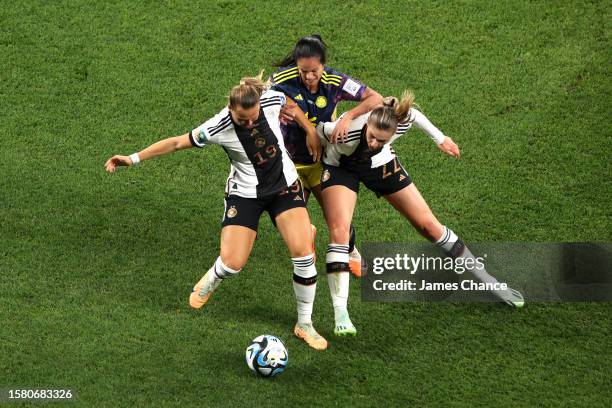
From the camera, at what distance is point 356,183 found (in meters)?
9.31

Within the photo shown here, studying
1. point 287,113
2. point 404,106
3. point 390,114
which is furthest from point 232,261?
point 404,106

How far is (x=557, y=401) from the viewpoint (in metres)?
8.36

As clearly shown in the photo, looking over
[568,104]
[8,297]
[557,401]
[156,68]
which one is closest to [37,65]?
[156,68]

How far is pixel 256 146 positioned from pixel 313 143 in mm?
590

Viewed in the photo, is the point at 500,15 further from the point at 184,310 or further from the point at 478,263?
the point at 184,310

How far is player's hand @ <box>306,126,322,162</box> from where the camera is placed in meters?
9.17

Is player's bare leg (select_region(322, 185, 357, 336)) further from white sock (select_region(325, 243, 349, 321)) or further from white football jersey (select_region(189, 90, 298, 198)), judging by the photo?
white football jersey (select_region(189, 90, 298, 198))

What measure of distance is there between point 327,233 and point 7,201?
3.05 metres

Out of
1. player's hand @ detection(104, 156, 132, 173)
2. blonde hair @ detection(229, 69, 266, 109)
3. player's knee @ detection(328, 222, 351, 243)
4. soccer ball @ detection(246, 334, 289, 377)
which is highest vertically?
blonde hair @ detection(229, 69, 266, 109)

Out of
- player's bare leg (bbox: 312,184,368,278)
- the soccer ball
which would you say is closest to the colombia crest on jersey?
player's bare leg (bbox: 312,184,368,278)

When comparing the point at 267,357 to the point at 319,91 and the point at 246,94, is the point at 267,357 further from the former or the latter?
the point at 319,91

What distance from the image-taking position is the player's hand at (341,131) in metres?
9.04

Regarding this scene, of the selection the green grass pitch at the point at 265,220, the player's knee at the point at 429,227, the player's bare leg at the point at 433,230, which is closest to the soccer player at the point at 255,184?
the green grass pitch at the point at 265,220

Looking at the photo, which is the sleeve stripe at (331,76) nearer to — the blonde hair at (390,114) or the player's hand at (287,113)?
the player's hand at (287,113)
